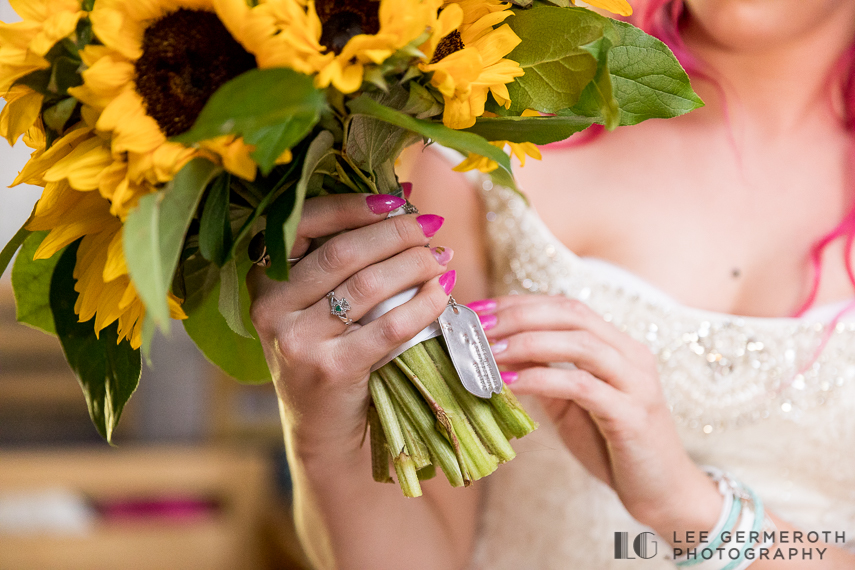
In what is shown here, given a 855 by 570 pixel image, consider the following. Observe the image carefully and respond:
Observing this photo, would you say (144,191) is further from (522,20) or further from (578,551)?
(578,551)

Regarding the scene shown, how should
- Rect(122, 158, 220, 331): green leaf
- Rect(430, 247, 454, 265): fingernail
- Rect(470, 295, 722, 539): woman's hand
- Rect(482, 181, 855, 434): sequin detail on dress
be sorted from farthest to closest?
Rect(482, 181, 855, 434): sequin detail on dress → Rect(470, 295, 722, 539): woman's hand → Rect(430, 247, 454, 265): fingernail → Rect(122, 158, 220, 331): green leaf

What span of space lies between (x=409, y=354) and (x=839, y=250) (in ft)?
2.17

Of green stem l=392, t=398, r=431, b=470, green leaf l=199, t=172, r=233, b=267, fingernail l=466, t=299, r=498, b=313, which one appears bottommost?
fingernail l=466, t=299, r=498, b=313

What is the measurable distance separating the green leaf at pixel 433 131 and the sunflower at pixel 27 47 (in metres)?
0.14

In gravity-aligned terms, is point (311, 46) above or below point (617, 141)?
above

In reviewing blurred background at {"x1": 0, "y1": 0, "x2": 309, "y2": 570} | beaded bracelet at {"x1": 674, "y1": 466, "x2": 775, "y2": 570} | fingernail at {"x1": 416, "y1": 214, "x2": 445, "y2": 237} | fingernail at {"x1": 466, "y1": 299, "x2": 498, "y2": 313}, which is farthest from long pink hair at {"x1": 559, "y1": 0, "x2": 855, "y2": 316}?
blurred background at {"x1": 0, "y1": 0, "x2": 309, "y2": 570}

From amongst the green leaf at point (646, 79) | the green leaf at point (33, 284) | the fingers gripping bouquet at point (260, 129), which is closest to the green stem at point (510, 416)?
the fingers gripping bouquet at point (260, 129)

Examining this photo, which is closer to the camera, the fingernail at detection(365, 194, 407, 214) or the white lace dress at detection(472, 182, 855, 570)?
the fingernail at detection(365, 194, 407, 214)

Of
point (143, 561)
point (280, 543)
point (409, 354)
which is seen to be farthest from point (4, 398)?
point (409, 354)

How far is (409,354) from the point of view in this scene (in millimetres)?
456

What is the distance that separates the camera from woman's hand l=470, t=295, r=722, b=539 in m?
0.59

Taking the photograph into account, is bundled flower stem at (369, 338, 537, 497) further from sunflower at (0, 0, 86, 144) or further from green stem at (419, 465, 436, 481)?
sunflower at (0, 0, 86, 144)

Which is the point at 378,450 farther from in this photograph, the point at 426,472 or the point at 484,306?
the point at 484,306

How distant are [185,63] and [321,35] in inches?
2.6
